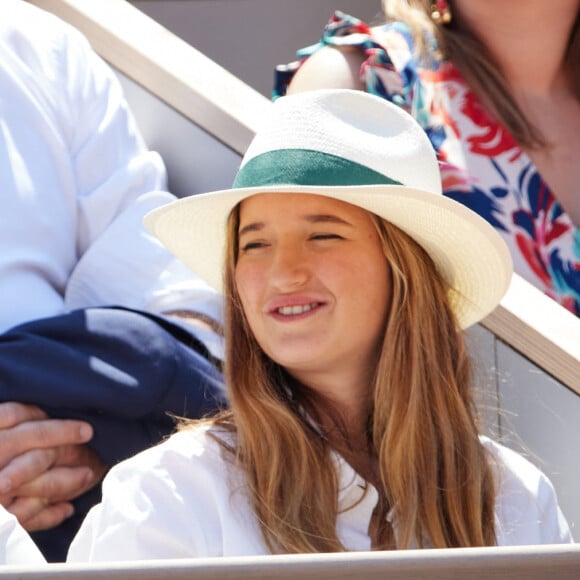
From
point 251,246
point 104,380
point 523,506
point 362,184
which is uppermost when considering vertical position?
point 362,184

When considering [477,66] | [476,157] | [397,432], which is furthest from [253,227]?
[477,66]

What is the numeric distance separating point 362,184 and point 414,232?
0.12 metres

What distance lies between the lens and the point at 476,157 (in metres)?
2.91

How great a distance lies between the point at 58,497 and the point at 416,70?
115 cm


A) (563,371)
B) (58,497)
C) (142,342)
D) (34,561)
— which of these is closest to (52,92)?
(142,342)

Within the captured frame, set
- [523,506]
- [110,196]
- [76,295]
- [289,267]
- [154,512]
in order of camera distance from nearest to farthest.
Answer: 1. [154,512]
2. [289,267]
3. [523,506]
4. [76,295]
5. [110,196]

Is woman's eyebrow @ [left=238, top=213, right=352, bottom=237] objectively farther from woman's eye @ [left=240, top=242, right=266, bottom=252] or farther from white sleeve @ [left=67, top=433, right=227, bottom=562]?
white sleeve @ [left=67, top=433, right=227, bottom=562]

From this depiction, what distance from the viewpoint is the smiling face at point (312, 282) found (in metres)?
2.09

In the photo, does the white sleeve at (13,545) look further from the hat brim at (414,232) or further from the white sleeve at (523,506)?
the white sleeve at (523,506)

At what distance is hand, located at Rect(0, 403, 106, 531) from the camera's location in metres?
2.36

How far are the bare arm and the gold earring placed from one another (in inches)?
8.8

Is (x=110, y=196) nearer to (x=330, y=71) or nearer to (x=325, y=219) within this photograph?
(x=330, y=71)

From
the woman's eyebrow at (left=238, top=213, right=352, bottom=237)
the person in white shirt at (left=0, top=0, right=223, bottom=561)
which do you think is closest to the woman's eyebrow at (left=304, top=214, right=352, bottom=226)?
the woman's eyebrow at (left=238, top=213, right=352, bottom=237)

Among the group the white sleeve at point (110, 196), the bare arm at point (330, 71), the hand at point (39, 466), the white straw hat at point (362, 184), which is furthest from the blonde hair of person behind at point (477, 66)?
the hand at point (39, 466)
